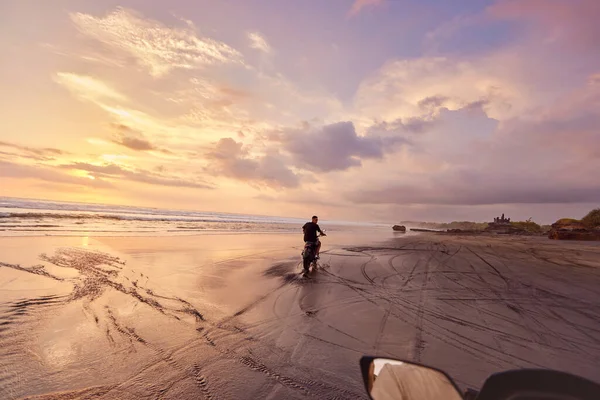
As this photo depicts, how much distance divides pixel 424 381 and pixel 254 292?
6.76m

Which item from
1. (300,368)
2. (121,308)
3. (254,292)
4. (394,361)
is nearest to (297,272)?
(254,292)

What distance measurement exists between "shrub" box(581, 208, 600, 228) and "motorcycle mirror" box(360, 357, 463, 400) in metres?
55.5

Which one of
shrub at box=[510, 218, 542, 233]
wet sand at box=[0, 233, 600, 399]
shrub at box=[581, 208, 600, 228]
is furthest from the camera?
shrub at box=[510, 218, 542, 233]

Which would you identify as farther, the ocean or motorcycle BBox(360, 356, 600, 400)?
the ocean

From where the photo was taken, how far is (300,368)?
3994 mm

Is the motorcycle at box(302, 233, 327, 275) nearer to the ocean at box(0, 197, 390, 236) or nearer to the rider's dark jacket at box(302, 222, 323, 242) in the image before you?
the rider's dark jacket at box(302, 222, 323, 242)

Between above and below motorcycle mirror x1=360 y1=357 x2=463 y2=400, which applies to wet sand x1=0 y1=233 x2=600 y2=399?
below

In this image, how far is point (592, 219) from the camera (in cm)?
4194

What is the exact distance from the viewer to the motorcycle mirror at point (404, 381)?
1774 millimetres

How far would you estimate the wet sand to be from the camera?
368cm

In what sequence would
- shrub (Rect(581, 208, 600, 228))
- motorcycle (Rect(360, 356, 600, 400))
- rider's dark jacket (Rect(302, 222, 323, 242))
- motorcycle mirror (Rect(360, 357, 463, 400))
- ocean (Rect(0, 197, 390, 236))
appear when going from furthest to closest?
shrub (Rect(581, 208, 600, 228)) → ocean (Rect(0, 197, 390, 236)) → rider's dark jacket (Rect(302, 222, 323, 242)) → motorcycle mirror (Rect(360, 357, 463, 400)) → motorcycle (Rect(360, 356, 600, 400))

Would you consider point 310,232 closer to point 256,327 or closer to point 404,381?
point 256,327

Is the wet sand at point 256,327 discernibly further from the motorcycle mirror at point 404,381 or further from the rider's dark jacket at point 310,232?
the motorcycle mirror at point 404,381

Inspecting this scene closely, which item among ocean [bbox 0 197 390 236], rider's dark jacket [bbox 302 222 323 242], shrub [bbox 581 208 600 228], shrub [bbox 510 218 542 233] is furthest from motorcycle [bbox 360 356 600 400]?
shrub [bbox 510 218 542 233]
